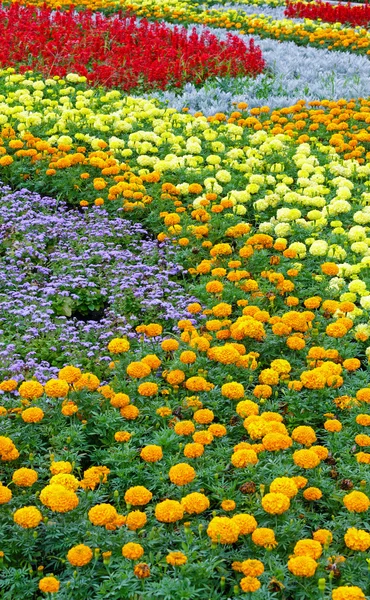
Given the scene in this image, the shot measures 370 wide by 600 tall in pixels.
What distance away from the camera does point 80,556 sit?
8.51 feet

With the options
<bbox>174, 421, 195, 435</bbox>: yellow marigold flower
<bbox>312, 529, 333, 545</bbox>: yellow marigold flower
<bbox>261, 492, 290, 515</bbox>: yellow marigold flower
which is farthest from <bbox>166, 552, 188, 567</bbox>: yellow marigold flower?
<bbox>174, 421, 195, 435</bbox>: yellow marigold flower

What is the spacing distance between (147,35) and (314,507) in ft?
30.2

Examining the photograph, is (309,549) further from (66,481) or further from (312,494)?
(66,481)

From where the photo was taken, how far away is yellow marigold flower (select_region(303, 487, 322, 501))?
9.91 ft

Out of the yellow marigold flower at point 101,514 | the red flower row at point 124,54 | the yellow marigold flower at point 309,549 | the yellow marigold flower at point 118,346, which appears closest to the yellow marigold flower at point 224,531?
the yellow marigold flower at point 309,549

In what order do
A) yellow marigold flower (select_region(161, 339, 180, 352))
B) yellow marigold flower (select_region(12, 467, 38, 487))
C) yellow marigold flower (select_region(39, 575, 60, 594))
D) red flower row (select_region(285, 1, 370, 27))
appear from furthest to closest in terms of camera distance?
red flower row (select_region(285, 1, 370, 27))
yellow marigold flower (select_region(161, 339, 180, 352))
yellow marigold flower (select_region(12, 467, 38, 487))
yellow marigold flower (select_region(39, 575, 60, 594))

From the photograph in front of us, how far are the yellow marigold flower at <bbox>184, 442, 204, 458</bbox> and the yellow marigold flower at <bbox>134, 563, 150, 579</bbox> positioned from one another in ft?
2.10

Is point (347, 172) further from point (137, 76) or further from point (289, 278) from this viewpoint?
point (137, 76)

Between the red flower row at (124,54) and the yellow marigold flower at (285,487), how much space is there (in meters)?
7.27

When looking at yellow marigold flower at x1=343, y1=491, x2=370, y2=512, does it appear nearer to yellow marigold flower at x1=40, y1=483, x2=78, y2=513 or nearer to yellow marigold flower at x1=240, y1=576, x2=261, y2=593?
yellow marigold flower at x1=240, y1=576, x2=261, y2=593

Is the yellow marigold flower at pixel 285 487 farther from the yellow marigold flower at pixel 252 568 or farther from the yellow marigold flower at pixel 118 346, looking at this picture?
the yellow marigold flower at pixel 118 346

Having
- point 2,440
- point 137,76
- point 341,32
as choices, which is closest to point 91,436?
point 2,440

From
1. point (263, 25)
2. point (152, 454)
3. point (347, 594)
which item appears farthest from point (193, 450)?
point (263, 25)

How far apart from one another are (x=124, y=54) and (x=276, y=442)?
7840 mm
